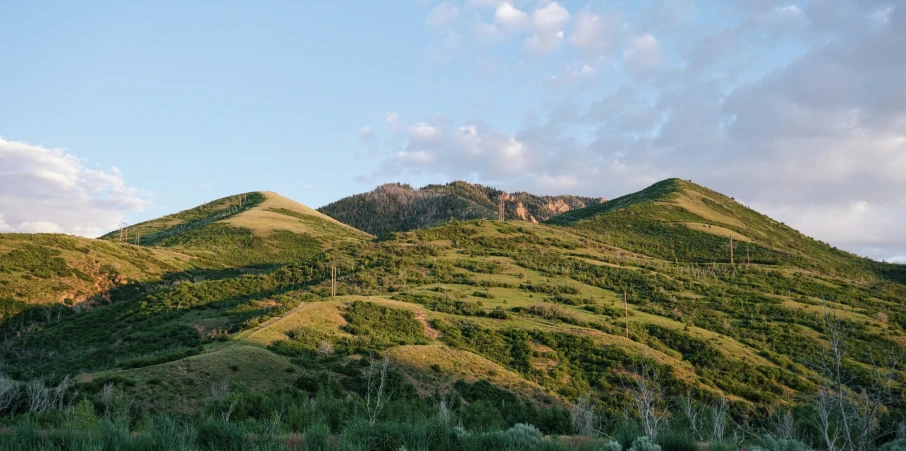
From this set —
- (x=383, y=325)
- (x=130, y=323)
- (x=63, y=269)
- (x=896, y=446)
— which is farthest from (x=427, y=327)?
(x=63, y=269)

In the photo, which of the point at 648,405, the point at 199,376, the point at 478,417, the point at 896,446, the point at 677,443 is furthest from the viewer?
the point at 199,376

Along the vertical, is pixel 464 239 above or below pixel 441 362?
above

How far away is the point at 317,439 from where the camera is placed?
10.1 meters

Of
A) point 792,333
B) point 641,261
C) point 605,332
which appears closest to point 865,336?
point 792,333

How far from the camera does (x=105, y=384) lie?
2295 cm

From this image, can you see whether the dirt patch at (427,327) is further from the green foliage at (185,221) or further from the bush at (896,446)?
the green foliage at (185,221)

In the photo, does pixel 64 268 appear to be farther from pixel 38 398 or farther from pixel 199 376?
pixel 38 398

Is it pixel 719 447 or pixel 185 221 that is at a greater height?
pixel 185 221

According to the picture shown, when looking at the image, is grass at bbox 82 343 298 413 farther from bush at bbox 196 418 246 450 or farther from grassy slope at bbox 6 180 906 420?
bush at bbox 196 418 246 450

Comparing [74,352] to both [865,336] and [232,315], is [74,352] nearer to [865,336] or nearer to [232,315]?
[232,315]

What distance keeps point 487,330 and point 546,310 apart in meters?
9.39

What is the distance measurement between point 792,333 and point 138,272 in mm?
86191

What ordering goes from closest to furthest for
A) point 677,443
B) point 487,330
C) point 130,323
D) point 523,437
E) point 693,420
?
point 523,437 → point 677,443 → point 693,420 → point 487,330 → point 130,323

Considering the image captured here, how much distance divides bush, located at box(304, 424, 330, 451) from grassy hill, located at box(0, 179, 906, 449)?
1.26 m
